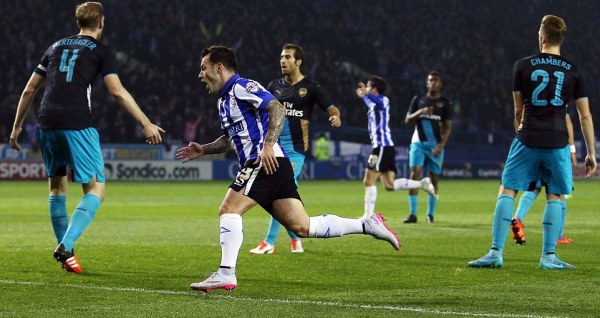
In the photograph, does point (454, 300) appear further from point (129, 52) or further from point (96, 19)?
point (129, 52)

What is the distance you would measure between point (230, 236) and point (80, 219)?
2024 millimetres

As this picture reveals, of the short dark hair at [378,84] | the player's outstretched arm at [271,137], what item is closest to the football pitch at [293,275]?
the player's outstretched arm at [271,137]

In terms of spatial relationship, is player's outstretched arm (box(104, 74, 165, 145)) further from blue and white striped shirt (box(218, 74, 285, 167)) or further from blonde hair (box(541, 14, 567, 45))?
blonde hair (box(541, 14, 567, 45))

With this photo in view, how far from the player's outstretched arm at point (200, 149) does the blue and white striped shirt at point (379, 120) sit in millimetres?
8466

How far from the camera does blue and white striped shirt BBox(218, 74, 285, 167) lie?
7.11 meters

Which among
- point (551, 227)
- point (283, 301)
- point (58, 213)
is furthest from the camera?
point (551, 227)

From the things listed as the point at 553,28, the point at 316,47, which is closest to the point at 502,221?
the point at 553,28

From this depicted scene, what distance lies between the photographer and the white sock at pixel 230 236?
278 inches

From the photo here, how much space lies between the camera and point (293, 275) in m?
8.54

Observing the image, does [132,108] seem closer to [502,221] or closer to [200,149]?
[200,149]

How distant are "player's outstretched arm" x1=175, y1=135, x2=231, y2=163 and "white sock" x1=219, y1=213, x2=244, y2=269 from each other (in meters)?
0.61

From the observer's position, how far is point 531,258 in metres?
10.1

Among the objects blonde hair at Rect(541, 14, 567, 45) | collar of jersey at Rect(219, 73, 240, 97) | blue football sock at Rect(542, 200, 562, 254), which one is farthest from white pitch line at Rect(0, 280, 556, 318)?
blonde hair at Rect(541, 14, 567, 45)

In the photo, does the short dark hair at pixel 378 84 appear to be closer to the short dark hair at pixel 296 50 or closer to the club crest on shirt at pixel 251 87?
the short dark hair at pixel 296 50
